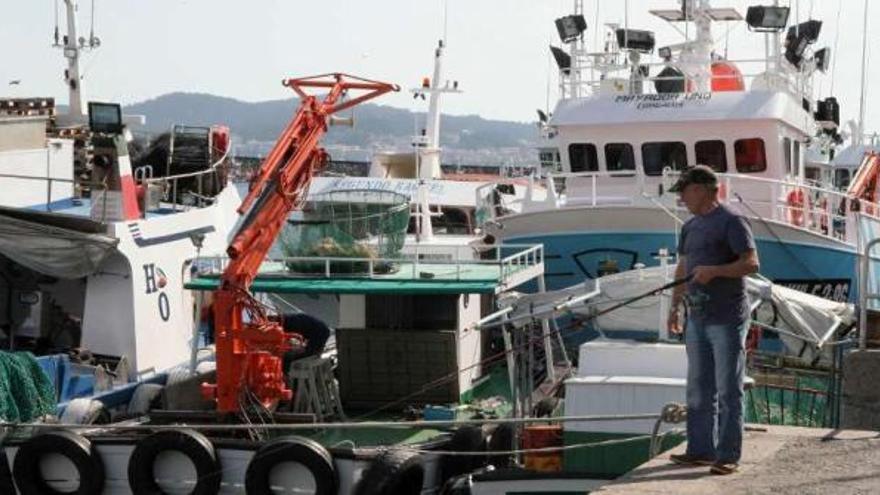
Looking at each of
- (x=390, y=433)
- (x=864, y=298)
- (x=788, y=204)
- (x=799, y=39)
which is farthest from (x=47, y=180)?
(x=799, y=39)

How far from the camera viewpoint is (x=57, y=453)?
38.1 feet

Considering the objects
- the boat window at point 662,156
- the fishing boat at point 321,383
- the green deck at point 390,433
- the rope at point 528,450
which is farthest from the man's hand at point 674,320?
the boat window at point 662,156

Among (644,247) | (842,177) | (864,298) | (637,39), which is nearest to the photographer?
(864,298)

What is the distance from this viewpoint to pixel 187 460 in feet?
37.1

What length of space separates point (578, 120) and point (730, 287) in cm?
1426

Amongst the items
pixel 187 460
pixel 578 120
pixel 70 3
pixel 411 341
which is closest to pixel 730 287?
pixel 187 460

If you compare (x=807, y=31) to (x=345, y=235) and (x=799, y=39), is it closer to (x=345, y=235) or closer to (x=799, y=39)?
(x=799, y=39)

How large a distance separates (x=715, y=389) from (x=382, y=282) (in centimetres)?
609

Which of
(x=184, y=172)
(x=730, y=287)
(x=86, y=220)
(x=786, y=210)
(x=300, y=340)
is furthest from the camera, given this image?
(x=184, y=172)

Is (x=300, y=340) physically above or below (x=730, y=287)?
below

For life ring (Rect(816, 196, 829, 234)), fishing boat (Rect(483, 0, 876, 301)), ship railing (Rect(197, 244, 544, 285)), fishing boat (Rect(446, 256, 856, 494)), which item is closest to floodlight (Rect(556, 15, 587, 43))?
fishing boat (Rect(483, 0, 876, 301))

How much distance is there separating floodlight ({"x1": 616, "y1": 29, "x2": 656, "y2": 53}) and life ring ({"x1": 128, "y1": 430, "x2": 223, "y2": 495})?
15411 millimetres

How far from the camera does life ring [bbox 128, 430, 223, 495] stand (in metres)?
11.3

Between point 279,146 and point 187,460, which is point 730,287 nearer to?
point 187,460
